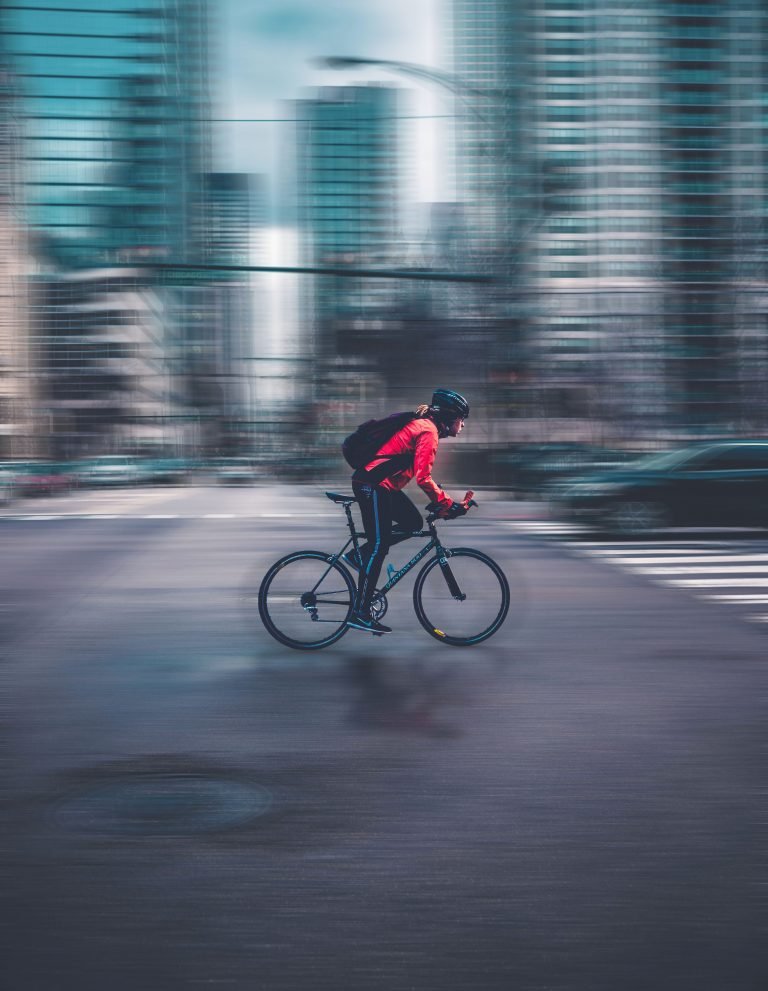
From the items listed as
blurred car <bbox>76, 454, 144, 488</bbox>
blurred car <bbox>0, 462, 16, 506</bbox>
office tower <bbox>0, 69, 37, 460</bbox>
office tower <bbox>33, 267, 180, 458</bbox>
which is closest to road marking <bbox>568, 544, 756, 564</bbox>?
blurred car <bbox>0, 462, 16, 506</bbox>

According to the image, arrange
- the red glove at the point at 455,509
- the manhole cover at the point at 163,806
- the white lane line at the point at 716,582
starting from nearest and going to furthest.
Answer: the manhole cover at the point at 163,806 → the red glove at the point at 455,509 → the white lane line at the point at 716,582

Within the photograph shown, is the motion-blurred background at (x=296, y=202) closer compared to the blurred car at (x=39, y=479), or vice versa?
the blurred car at (x=39, y=479)

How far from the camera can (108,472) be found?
6069cm

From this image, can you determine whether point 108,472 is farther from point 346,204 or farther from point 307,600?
point 346,204

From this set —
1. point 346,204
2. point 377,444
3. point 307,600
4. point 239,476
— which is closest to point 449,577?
point 307,600

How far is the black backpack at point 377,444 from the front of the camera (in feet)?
24.8

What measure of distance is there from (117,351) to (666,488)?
116411 mm

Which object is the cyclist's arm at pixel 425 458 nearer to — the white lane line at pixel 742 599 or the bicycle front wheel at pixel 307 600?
the bicycle front wheel at pixel 307 600

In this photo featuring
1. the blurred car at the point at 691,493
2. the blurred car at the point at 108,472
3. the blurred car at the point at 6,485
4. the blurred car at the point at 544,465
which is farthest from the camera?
the blurred car at the point at 108,472

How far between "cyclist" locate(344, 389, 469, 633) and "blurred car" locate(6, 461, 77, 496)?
110 feet

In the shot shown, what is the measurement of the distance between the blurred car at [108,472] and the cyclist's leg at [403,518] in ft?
167

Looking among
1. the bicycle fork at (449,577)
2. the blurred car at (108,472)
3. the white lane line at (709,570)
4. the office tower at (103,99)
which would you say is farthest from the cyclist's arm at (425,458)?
the office tower at (103,99)

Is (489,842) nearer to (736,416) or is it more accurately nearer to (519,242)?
(519,242)

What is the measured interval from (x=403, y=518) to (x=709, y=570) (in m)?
6.10
